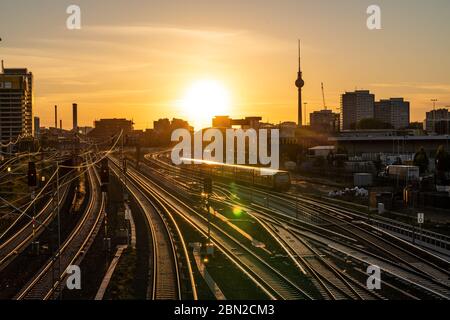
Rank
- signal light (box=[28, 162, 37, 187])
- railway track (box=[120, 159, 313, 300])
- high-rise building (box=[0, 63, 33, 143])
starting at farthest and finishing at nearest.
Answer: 1. high-rise building (box=[0, 63, 33, 143])
2. signal light (box=[28, 162, 37, 187])
3. railway track (box=[120, 159, 313, 300])

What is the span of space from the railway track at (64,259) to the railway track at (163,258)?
250 cm

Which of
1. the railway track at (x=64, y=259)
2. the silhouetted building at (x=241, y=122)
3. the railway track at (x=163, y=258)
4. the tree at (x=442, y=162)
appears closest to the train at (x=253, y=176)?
the railway track at (x=163, y=258)

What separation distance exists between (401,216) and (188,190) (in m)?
20.4

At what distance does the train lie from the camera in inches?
1597

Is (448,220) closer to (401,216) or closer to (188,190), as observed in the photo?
(401,216)

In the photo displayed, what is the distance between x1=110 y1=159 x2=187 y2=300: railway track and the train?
366 inches

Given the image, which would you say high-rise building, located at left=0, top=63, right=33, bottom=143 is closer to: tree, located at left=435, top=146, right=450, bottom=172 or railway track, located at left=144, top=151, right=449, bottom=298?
tree, located at left=435, top=146, right=450, bottom=172

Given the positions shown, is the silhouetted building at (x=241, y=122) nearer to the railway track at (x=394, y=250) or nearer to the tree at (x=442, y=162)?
the tree at (x=442, y=162)

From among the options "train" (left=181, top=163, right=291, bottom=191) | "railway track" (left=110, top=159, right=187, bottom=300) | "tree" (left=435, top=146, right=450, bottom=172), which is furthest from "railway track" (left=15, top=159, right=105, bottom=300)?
"tree" (left=435, top=146, right=450, bottom=172)

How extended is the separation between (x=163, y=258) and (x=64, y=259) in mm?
3480

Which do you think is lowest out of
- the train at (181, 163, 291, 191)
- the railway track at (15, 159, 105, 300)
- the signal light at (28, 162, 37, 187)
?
the railway track at (15, 159, 105, 300)

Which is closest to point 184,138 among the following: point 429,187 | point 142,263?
point 429,187
